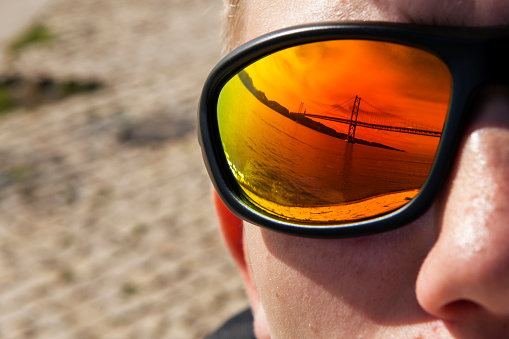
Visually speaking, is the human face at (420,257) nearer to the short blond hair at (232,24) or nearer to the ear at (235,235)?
the short blond hair at (232,24)

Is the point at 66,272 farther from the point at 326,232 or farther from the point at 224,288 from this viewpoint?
the point at 326,232

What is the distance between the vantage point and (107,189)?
5668 mm

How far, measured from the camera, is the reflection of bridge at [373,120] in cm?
114

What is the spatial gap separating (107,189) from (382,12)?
4.82 m

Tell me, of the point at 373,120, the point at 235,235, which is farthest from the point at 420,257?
the point at 235,235

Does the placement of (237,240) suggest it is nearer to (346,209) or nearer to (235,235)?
(235,235)

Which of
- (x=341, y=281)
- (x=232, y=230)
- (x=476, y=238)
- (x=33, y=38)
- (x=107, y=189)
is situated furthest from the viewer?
(x=33, y=38)

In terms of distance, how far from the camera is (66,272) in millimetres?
4703

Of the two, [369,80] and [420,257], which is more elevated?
[369,80]

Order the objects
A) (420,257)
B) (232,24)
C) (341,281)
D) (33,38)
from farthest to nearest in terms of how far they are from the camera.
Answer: (33,38)
(232,24)
(341,281)
(420,257)

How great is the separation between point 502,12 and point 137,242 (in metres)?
4.27

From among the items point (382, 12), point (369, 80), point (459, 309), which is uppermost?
point (382, 12)

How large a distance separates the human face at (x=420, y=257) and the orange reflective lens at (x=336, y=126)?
0.06 meters

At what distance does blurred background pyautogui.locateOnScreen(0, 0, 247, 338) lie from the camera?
14.5 ft
